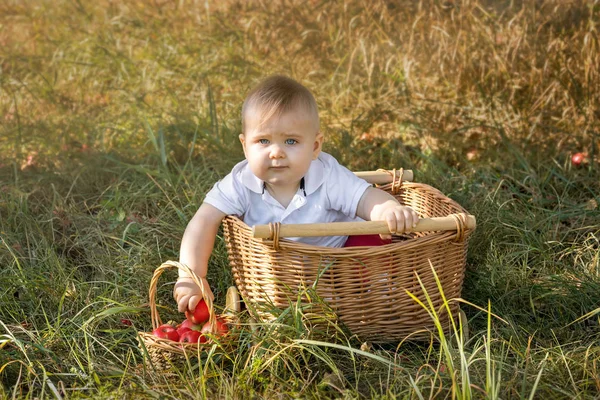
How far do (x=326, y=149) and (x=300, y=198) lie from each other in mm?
1061

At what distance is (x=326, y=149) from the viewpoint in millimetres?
3504

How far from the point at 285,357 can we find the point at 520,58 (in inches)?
92.9

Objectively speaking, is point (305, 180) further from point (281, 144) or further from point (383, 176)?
point (383, 176)

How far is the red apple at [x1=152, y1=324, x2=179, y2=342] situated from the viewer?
212 centimetres

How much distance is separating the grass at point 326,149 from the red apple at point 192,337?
0.22ft

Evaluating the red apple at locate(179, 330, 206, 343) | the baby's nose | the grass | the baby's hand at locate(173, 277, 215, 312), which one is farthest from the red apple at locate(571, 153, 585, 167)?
the red apple at locate(179, 330, 206, 343)

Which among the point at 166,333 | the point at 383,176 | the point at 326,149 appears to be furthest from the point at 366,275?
the point at 326,149

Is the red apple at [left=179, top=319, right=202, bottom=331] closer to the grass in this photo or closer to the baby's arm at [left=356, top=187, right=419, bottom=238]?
the grass

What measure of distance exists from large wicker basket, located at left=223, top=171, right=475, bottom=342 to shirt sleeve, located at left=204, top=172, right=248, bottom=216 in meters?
0.14

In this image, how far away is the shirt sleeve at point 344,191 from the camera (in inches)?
99.2

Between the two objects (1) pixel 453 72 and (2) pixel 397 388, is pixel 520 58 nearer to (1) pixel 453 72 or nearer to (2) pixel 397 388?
(1) pixel 453 72

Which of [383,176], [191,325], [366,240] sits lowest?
[191,325]

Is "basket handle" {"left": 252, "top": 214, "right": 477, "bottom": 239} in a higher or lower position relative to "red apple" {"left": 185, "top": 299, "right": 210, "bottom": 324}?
higher

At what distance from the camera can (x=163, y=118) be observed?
3.75m
